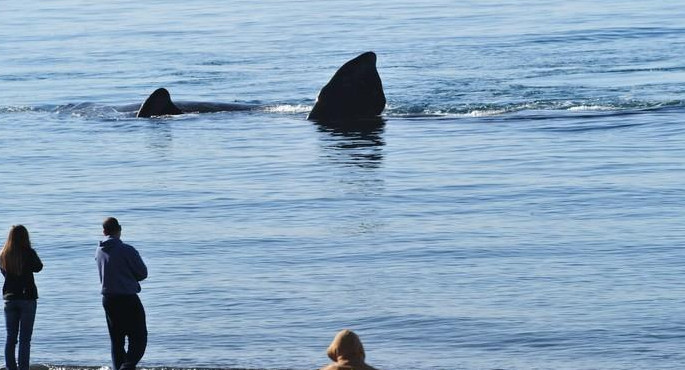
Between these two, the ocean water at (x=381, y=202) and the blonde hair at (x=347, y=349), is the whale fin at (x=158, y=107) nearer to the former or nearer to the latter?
the ocean water at (x=381, y=202)

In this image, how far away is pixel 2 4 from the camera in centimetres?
9362

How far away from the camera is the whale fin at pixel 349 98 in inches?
1379

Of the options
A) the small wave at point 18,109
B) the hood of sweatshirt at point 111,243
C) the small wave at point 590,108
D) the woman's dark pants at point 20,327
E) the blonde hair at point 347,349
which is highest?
the blonde hair at point 347,349

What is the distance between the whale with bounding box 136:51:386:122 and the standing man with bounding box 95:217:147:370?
2005cm

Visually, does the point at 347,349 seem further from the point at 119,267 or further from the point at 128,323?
the point at 128,323

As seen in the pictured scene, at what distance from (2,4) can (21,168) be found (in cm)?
6432

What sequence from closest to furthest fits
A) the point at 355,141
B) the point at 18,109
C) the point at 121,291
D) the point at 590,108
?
the point at 121,291
the point at 355,141
the point at 590,108
the point at 18,109

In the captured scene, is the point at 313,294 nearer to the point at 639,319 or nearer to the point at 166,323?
the point at 166,323

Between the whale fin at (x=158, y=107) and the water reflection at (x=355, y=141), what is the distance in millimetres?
3316

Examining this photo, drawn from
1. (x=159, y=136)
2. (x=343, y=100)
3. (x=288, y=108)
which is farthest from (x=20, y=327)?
(x=288, y=108)

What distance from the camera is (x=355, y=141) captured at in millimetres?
33250

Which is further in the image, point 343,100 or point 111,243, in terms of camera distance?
point 343,100

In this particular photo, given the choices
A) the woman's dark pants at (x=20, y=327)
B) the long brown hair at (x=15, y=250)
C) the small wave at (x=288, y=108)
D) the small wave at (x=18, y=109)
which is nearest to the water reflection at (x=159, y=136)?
the small wave at (x=288, y=108)

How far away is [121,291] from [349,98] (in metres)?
21.7
